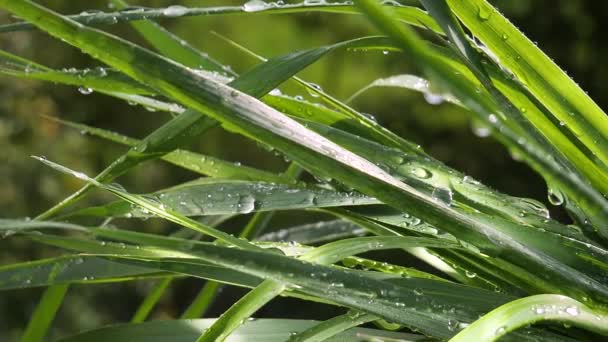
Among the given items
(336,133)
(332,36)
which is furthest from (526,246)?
(332,36)

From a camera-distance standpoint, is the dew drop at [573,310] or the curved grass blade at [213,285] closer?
the dew drop at [573,310]

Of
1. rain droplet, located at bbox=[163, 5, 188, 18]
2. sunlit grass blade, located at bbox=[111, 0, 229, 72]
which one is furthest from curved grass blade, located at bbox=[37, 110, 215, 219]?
sunlit grass blade, located at bbox=[111, 0, 229, 72]

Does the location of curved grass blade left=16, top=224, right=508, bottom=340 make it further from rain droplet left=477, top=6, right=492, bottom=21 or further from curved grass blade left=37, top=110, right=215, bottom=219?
rain droplet left=477, top=6, right=492, bottom=21

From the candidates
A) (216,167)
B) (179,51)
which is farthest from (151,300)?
(179,51)

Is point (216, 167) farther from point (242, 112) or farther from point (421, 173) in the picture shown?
point (242, 112)

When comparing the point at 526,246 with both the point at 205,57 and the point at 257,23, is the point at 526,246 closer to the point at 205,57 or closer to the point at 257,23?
the point at 205,57

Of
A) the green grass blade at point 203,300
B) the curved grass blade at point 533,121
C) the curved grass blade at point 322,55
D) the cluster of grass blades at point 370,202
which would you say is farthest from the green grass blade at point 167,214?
the green grass blade at point 203,300

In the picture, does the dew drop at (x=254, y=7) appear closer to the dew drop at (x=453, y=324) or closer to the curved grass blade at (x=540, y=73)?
the curved grass blade at (x=540, y=73)
